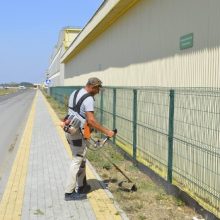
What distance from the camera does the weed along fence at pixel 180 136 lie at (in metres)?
6.05

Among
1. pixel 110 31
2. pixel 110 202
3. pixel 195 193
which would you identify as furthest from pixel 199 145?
pixel 110 31

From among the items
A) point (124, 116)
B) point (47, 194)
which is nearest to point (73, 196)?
point (47, 194)

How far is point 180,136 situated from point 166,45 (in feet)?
8.01

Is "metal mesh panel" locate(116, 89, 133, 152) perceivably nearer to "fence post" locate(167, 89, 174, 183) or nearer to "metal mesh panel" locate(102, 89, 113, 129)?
"metal mesh panel" locate(102, 89, 113, 129)

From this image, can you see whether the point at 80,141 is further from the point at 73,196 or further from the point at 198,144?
the point at 198,144

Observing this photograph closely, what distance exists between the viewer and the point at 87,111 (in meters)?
Answer: 6.94

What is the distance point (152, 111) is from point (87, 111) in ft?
7.40

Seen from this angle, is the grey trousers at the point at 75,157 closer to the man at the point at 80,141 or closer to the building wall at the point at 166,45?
the man at the point at 80,141

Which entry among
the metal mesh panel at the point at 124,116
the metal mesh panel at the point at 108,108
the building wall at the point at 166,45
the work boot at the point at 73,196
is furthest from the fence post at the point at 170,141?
the metal mesh panel at the point at 108,108

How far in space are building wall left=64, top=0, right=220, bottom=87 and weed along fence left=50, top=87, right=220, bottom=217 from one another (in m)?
0.44

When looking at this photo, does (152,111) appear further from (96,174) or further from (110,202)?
(110,202)

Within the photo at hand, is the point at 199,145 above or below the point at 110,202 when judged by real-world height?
above

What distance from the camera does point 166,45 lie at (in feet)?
30.1

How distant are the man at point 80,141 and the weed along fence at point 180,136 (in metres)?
1.03
